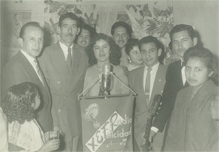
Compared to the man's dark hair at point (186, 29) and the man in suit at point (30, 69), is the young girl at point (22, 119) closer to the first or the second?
the man in suit at point (30, 69)

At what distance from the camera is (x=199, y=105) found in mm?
1202

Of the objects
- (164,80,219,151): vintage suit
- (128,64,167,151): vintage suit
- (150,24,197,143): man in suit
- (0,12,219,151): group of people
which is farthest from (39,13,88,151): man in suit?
(164,80,219,151): vintage suit

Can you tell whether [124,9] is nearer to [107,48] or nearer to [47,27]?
[107,48]

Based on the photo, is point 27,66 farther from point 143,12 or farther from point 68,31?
point 143,12

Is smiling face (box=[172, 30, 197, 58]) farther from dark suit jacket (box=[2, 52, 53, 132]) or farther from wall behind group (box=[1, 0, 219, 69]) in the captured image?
dark suit jacket (box=[2, 52, 53, 132])

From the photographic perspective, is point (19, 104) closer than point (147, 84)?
Yes

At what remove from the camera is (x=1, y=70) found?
1.30m

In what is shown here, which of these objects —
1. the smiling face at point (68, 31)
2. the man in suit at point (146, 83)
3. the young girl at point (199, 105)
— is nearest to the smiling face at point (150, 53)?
the man in suit at point (146, 83)

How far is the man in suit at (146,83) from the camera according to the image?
4.72ft

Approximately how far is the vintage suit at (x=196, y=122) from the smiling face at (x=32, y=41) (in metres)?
0.81

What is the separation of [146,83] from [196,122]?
37 cm

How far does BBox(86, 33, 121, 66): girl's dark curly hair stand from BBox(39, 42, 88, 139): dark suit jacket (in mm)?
104

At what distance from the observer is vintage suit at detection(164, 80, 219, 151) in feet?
3.91

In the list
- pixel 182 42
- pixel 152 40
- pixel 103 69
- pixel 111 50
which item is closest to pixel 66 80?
pixel 103 69
